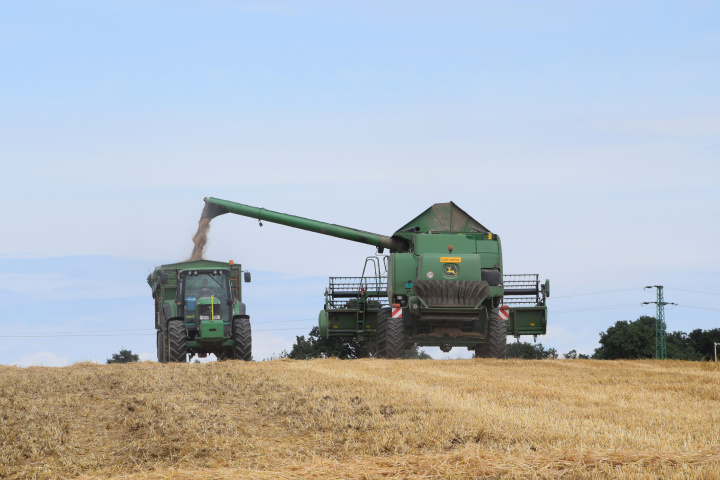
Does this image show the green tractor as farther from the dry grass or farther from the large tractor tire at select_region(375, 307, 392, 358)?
the dry grass

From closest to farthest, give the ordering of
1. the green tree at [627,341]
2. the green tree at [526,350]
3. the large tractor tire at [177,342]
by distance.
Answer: the large tractor tire at [177,342] → the green tree at [627,341] → the green tree at [526,350]

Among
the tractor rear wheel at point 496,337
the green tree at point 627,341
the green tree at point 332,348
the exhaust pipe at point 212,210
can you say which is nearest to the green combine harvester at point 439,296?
the tractor rear wheel at point 496,337

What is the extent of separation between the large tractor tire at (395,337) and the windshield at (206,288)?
4.08 metres

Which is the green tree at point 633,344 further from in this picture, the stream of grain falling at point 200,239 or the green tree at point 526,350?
the stream of grain falling at point 200,239

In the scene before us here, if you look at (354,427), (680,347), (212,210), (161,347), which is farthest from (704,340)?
(354,427)

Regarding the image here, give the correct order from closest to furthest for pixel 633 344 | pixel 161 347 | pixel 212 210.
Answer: pixel 161 347
pixel 212 210
pixel 633 344

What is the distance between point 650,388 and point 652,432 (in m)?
5.30

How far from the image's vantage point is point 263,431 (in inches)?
407

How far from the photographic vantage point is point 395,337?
2331cm

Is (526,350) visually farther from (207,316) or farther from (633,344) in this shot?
(207,316)

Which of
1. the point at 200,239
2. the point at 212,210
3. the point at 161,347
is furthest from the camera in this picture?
the point at 212,210

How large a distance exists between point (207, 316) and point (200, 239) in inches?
256

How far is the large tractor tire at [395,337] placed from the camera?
23.3 m

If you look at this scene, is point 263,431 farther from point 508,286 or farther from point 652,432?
point 508,286
